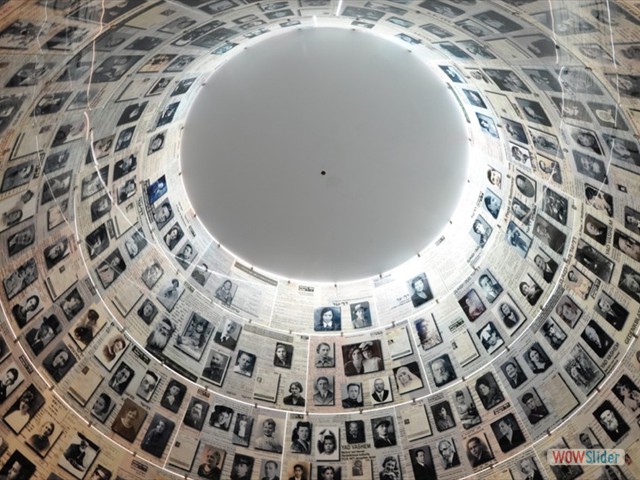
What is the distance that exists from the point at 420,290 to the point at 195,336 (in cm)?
425

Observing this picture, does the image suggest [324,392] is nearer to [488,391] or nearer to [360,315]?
[360,315]

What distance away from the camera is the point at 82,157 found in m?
9.91

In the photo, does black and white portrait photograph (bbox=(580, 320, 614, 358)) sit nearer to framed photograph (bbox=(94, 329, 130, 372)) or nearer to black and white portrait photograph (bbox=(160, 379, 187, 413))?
black and white portrait photograph (bbox=(160, 379, 187, 413))

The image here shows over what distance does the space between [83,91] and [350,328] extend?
21.2 ft

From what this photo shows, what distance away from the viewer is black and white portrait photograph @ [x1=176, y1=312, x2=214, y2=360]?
11820mm

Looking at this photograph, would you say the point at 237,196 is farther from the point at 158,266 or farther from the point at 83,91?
the point at 83,91

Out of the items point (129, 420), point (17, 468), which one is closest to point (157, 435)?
point (129, 420)

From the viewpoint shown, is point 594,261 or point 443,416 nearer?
point 594,261

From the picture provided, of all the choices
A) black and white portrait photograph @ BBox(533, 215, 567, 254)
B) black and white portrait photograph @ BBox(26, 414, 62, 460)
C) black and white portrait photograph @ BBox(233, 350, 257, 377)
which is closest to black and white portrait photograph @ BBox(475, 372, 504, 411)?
black and white portrait photograph @ BBox(533, 215, 567, 254)

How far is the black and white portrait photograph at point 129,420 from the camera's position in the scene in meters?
10.8

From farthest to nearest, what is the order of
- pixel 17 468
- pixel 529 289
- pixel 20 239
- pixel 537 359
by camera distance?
pixel 529 289 < pixel 537 359 < pixel 17 468 < pixel 20 239

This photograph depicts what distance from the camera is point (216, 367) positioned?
11906 mm

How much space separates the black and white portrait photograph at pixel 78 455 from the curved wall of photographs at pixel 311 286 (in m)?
0.03

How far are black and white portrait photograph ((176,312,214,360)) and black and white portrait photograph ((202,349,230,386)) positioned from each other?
214 millimetres
